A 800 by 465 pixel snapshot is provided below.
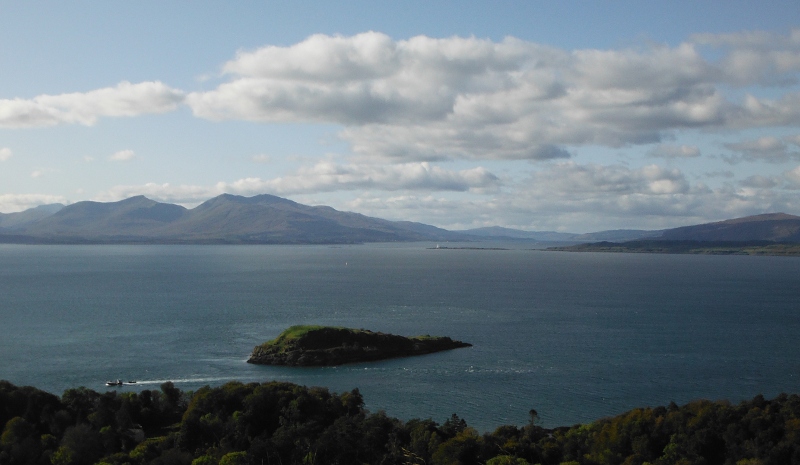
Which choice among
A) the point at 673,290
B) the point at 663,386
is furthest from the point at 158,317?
the point at 673,290

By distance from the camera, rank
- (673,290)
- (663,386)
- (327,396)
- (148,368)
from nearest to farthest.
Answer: (327,396)
(663,386)
(148,368)
(673,290)

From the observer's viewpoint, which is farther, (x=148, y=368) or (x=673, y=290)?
(x=673, y=290)

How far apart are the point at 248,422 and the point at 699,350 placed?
195 feet

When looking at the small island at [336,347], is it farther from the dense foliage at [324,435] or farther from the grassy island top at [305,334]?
the dense foliage at [324,435]

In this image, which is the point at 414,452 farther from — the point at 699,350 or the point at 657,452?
the point at 699,350

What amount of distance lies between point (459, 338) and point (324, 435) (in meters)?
51.8

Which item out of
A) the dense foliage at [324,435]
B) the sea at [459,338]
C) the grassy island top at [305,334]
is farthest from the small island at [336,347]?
the dense foliage at [324,435]

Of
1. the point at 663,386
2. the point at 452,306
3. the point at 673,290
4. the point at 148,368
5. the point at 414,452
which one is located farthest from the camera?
the point at 673,290

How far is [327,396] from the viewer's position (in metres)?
46.6

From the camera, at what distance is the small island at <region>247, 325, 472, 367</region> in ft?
243

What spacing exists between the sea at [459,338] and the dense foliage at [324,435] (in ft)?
38.3

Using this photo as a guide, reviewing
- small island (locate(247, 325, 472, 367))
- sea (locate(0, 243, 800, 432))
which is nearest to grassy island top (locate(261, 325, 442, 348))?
small island (locate(247, 325, 472, 367))

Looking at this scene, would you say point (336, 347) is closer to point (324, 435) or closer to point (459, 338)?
point (459, 338)

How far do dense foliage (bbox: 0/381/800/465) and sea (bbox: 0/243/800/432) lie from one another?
38.3 feet
